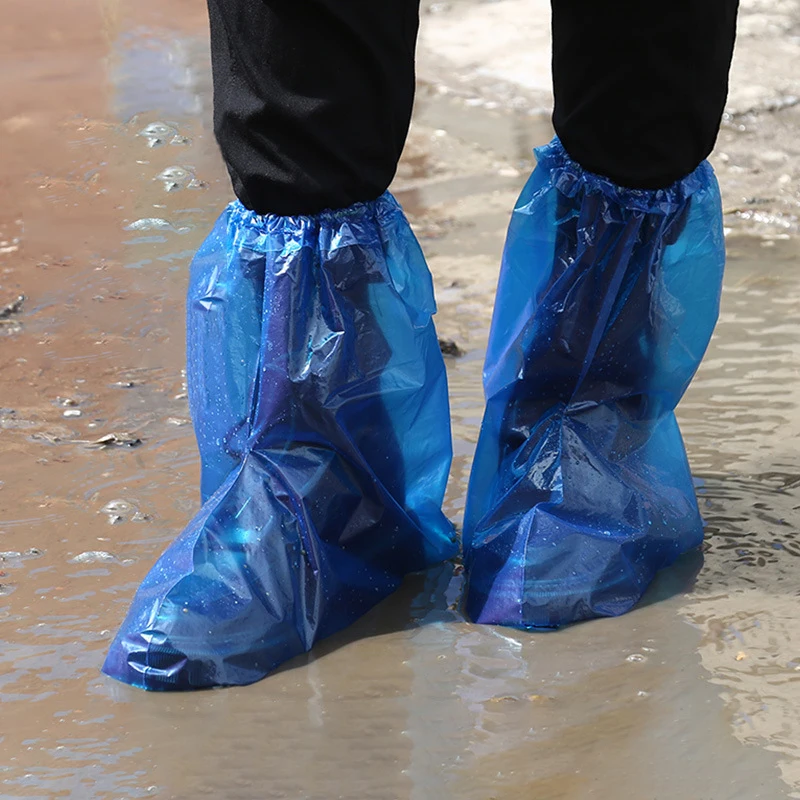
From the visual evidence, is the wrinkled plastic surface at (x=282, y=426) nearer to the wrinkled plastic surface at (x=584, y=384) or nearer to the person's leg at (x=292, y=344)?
the person's leg at (x=292, y=344)

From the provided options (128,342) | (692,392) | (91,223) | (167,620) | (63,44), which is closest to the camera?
(167,620)

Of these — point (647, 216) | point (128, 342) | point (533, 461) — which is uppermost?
point (647, 216)

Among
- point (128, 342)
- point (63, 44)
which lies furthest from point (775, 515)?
point (63, 44)

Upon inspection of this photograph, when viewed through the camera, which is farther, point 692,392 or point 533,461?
point 692,392

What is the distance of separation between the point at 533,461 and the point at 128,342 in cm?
101

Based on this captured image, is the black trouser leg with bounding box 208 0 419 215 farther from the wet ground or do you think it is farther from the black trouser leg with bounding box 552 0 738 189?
the wet ground

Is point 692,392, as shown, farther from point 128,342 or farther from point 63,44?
point 63,44

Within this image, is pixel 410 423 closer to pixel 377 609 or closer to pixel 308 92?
pixel 377 609

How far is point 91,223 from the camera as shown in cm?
274

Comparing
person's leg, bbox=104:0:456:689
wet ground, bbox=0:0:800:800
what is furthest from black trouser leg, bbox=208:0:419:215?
wet ground, bbox=0:0:800:800

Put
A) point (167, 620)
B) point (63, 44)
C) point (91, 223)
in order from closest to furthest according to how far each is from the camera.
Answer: point (167, 620), point (91, 223), point (63, 44)

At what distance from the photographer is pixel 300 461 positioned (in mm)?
1412

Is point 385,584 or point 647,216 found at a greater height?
point 647,216

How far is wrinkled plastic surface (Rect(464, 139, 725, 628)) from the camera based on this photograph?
147 cm
